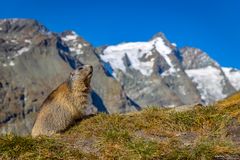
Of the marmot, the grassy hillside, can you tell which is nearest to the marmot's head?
the marmot

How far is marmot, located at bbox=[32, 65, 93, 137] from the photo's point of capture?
58.8 ft

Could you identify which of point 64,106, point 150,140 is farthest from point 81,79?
point 150,140

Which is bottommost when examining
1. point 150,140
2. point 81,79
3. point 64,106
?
point 150,140

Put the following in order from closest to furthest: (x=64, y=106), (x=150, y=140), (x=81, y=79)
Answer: (x=150, y=140) → (x=64, y=106) → (x=81, y=79)

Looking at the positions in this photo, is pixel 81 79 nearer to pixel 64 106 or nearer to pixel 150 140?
pixel 64 106

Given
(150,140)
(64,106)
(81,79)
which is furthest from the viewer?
(81,79)

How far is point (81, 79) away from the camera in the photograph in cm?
2036

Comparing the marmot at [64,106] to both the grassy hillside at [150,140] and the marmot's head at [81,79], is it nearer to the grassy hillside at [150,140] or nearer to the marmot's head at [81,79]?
the marmot's head at [81,79]

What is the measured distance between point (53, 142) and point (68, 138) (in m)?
1.46

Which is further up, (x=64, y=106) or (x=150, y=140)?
(x=64, y=106)

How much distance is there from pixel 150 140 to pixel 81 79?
1011cm

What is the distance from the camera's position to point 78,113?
60.2 feet

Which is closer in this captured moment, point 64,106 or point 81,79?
point 64,106

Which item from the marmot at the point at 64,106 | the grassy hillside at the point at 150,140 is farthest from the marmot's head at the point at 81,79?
the grassy hillside at the point at 150,140
